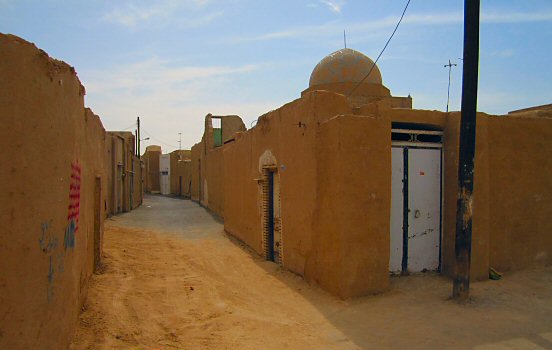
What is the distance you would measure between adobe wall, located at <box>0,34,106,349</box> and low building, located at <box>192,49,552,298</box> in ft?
11.7

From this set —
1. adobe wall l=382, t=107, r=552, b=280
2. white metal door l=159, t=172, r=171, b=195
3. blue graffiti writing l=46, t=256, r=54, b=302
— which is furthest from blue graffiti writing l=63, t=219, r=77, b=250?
white metal door l=159, t=172, r=171, b=195

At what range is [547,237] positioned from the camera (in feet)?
25.3

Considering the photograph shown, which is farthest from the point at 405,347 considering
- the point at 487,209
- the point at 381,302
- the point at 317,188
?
the point at 487,209

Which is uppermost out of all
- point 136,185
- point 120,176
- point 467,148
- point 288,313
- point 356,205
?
point 467,148

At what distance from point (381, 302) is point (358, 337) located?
1190 mm

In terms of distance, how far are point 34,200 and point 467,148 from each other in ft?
17.3

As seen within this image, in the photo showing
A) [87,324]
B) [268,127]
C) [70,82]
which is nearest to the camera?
[70,82]

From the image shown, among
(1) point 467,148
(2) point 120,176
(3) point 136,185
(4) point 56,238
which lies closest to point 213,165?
(2) point 120,176

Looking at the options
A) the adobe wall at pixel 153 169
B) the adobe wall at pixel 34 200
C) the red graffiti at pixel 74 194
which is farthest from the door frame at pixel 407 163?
the adobe wall at pixel 153 169

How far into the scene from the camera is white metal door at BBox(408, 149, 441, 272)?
7039 millimetres

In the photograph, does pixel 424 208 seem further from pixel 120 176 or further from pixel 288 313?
pixel 120 176

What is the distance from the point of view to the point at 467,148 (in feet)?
19.4

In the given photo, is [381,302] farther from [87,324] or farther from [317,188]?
[87,324]

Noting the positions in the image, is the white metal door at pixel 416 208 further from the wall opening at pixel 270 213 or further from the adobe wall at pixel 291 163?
the wall opening at pixel 270 213
